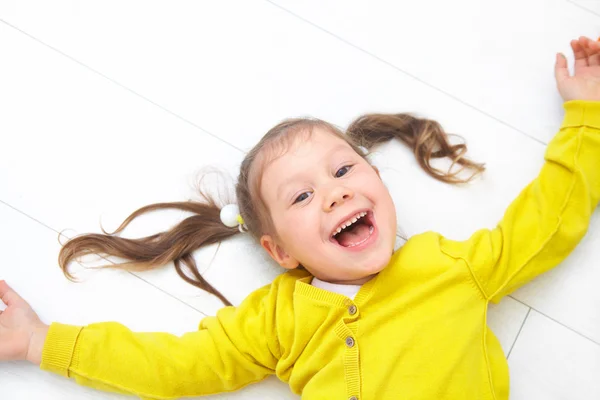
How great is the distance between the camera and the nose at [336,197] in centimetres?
95

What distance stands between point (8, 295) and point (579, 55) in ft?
3.94

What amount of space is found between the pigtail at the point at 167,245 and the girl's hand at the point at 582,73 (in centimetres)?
70

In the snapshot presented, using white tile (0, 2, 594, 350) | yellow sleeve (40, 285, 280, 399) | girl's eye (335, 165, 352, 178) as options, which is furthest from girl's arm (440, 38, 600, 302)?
yellow sleeve (40, 285, 280, 399)

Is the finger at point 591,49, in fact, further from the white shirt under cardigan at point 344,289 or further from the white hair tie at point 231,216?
the white hair tie at point 231,216

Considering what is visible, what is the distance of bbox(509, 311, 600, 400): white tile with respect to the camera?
1077 millimetres

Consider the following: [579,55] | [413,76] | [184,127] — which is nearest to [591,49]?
[579,55]

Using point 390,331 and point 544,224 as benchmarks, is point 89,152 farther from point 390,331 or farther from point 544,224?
point 544,224

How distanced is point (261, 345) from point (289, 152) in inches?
13.4

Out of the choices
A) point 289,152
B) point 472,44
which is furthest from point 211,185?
point 472,44

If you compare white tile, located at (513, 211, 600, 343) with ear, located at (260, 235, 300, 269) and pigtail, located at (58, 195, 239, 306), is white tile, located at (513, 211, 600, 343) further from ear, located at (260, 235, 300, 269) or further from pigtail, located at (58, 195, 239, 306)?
pigtail, located at (58, 195, 239, 306)

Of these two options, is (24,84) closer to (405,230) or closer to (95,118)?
(95,118)

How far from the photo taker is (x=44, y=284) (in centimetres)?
114

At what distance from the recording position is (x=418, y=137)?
1182 mm

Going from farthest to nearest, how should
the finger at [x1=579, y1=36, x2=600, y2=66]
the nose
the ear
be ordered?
the finger at [x1=579, y1=36, x2=600, y2=66]
the ear
the nose
